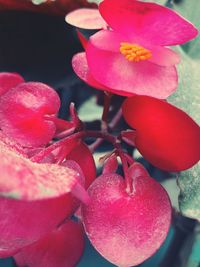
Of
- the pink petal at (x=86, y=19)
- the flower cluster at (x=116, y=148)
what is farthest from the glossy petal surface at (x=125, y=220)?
the pink petal at (x=86, y=19)

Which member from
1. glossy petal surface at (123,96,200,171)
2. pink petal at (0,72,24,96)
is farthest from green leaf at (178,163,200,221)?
pink petal at (0,72,24,96)

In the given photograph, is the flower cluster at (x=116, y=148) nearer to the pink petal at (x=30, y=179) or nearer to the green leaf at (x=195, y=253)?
the pink petal at (x=30, y=179)

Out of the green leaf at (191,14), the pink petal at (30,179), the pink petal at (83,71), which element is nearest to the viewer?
the pink petal at (30,179)

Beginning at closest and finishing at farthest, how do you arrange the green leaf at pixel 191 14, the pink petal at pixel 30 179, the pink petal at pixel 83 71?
the pink petal at pixel 30 179 < the pink petal at pixel 83 71 < the green leaf at pixel 191 14

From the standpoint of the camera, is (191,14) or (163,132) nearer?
(163,132)

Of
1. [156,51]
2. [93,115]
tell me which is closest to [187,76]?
[156,51]

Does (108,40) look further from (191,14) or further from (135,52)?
(191,14)

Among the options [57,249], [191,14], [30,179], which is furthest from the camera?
[191,14]

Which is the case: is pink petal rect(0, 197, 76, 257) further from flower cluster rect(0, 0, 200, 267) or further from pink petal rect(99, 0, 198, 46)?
pink petal rect(99, 0, 198, 46)

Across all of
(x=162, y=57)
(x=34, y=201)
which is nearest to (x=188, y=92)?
(x=162, y=57)
